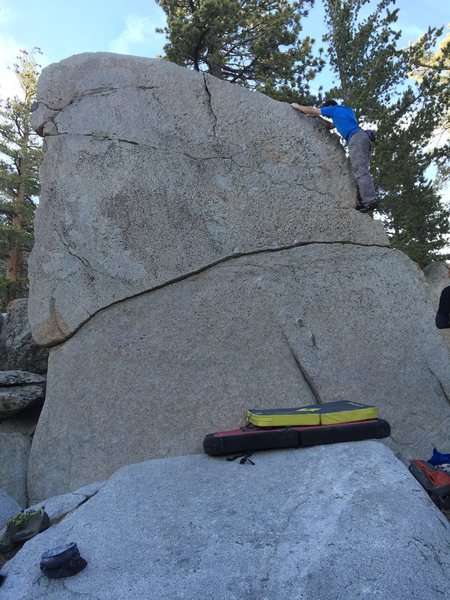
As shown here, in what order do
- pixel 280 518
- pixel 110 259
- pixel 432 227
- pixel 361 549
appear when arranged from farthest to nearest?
pixel 432 227
pixel 110 259
pixel 280 518
pixel 361 549

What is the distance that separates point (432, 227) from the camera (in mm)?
13359

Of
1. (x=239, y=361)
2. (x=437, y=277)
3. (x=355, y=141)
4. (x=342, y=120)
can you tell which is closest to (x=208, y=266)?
(x=239, y=361)

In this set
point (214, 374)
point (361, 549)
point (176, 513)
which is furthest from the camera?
point (214, 374)

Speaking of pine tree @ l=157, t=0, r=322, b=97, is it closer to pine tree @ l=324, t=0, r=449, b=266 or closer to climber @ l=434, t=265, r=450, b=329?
pine tree @ l=324, t=0, r=449, b=266

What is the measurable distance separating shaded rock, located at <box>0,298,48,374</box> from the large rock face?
137 cm

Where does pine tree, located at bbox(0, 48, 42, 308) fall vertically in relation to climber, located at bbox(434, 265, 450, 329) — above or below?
above

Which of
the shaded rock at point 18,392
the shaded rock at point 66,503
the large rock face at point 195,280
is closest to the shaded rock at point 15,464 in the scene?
the large rock face at point 195,280

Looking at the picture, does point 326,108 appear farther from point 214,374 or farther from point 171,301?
point 214,374

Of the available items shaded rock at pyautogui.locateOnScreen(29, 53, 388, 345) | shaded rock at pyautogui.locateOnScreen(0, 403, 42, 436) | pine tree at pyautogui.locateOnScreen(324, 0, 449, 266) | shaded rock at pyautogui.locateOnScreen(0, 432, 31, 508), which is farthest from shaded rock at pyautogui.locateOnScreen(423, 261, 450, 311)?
shaded rock at pyautogui.locateOnScreen(0, 432, 31, 508)

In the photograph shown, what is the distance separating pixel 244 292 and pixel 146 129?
6.15 feet

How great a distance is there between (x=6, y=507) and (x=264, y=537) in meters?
2.10

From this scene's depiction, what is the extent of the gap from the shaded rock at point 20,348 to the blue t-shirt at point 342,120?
4.01 meters

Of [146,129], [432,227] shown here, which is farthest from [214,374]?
[432,227]

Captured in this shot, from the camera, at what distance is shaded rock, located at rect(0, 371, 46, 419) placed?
4.33 m
